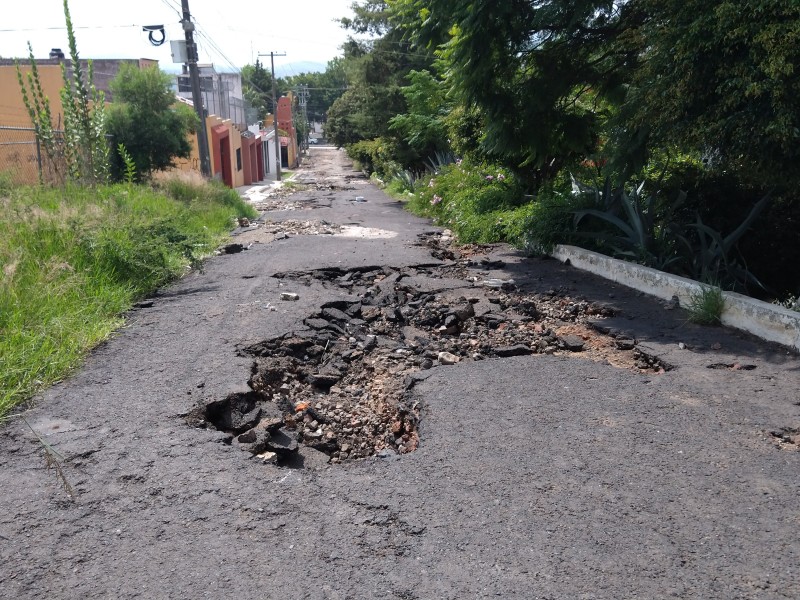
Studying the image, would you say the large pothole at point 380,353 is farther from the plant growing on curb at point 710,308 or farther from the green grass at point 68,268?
the green grass at point 68,268

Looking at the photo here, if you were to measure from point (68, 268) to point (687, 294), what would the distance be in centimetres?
602

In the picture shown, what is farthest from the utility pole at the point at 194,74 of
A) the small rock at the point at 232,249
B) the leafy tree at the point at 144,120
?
the small rock at the point at 232,249

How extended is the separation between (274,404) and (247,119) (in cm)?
5312

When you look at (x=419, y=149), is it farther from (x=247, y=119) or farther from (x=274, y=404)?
(x=247, y=119)

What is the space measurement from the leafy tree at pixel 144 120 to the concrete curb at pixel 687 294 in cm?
1369

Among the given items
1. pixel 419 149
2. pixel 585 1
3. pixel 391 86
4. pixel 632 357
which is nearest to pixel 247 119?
pixel 391 86

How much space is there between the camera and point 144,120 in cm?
2003

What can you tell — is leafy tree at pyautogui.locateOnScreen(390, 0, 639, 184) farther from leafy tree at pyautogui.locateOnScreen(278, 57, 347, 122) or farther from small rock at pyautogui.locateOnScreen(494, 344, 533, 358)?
leafy tree at pyautogui.locateOnScreen(278, 57, 347, 122)

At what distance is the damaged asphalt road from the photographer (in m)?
2.79

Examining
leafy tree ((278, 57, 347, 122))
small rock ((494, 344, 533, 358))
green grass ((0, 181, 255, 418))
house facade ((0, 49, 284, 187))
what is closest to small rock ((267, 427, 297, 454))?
green grass ((0, 181, 255, 418))

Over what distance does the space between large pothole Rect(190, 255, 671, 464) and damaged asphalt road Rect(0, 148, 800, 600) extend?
0.03 metres

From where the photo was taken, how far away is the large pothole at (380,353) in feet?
14.1

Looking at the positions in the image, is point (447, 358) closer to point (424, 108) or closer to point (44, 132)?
point (44, 132)

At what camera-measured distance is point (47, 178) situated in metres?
13.5
